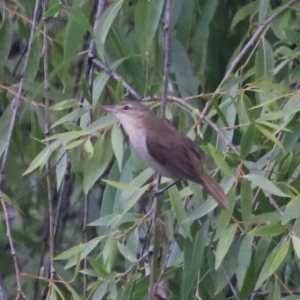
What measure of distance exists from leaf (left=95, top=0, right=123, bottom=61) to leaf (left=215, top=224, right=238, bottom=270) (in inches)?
21.0

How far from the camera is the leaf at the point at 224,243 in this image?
2.04 meters

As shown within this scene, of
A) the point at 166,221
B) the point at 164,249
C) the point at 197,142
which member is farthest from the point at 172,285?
the point at 197,142

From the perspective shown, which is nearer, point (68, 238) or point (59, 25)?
point (59, 25)

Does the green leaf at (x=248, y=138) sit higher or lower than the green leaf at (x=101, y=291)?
higher

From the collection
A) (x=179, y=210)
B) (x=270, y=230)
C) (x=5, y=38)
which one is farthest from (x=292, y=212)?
(x=5, y=38)

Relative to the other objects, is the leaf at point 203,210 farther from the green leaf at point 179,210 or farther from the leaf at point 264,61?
the leaf at point 264,61

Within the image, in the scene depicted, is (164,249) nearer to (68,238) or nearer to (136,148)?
(136,148)

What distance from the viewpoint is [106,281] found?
2.21 m


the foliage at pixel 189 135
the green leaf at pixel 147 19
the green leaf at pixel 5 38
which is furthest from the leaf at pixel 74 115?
the green leaf at pixel 5 38


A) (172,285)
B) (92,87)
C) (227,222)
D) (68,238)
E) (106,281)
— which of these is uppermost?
(92,87)

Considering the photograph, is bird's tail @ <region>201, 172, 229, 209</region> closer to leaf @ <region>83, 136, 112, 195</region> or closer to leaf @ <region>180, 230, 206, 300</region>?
leaf @ <region>180, 230, 206, 300</region>

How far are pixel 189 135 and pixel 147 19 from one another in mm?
328

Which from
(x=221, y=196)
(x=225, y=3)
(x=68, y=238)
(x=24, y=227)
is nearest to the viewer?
(x=221, y=196)

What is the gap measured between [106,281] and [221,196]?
0.39 meters
